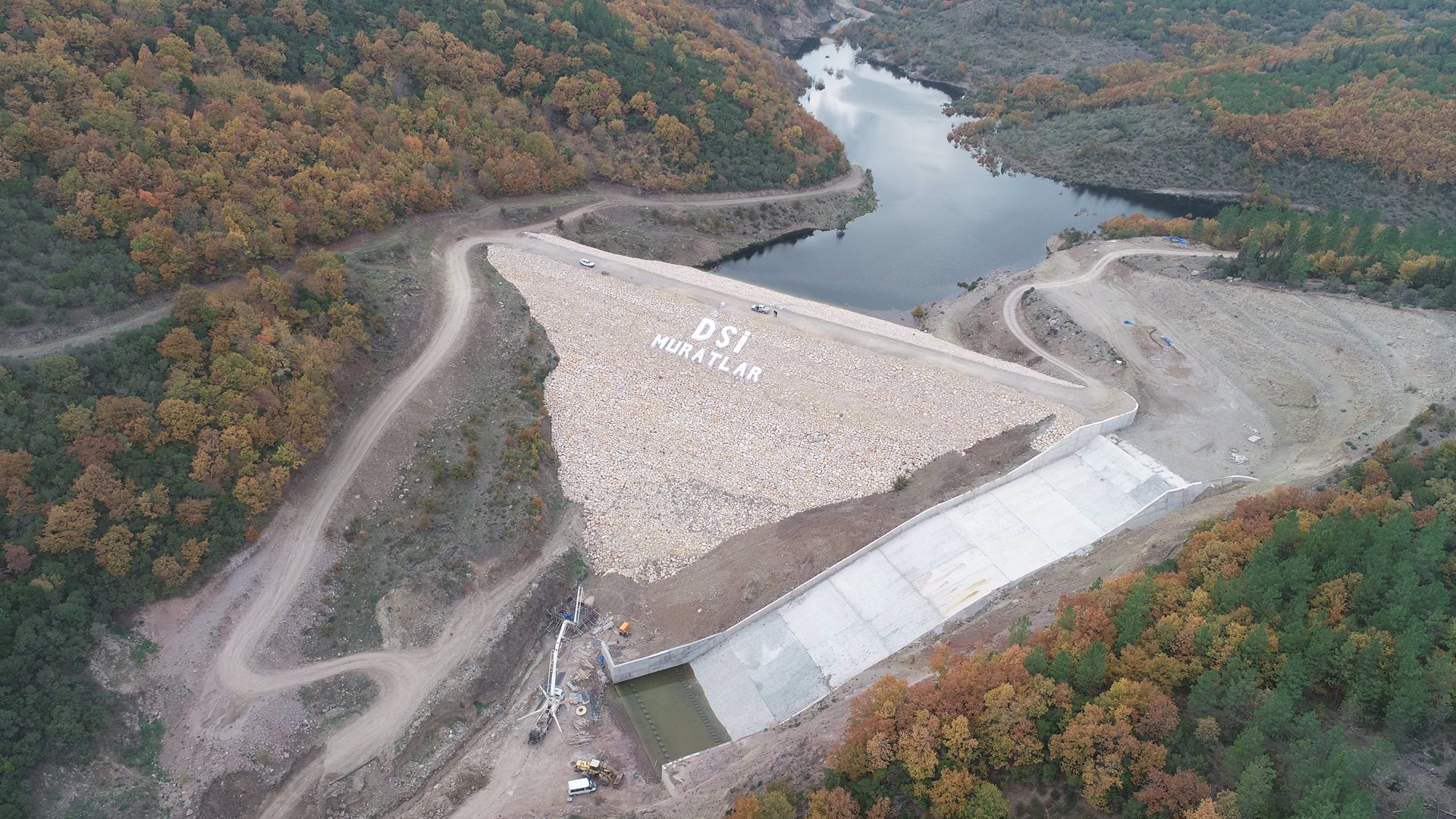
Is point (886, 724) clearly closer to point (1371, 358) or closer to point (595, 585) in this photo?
point (595, 585)

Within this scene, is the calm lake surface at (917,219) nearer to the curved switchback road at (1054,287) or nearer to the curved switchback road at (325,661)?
the curved switchback road at (1054,287)

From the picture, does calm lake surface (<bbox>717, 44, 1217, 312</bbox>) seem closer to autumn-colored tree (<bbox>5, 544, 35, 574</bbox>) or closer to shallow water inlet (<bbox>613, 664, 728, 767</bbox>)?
shallow water inlet (<bbox>613, 664, 728, 767</bbox>)

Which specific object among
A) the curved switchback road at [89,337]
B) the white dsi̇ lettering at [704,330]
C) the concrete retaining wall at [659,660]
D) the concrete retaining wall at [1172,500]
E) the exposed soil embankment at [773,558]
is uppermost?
the curved switchback road at [89,337]

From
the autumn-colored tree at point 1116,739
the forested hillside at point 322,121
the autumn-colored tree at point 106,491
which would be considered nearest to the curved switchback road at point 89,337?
the forested hillside at point 322,121

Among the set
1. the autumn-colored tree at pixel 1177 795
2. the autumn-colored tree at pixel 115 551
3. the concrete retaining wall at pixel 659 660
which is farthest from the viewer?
the concrete retaining wall at pixel 659 660

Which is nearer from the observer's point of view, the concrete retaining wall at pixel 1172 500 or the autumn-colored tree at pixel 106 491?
the autumn-colored tree at pixel 106 491

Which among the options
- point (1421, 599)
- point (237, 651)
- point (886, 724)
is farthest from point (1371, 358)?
point (237, 651)
